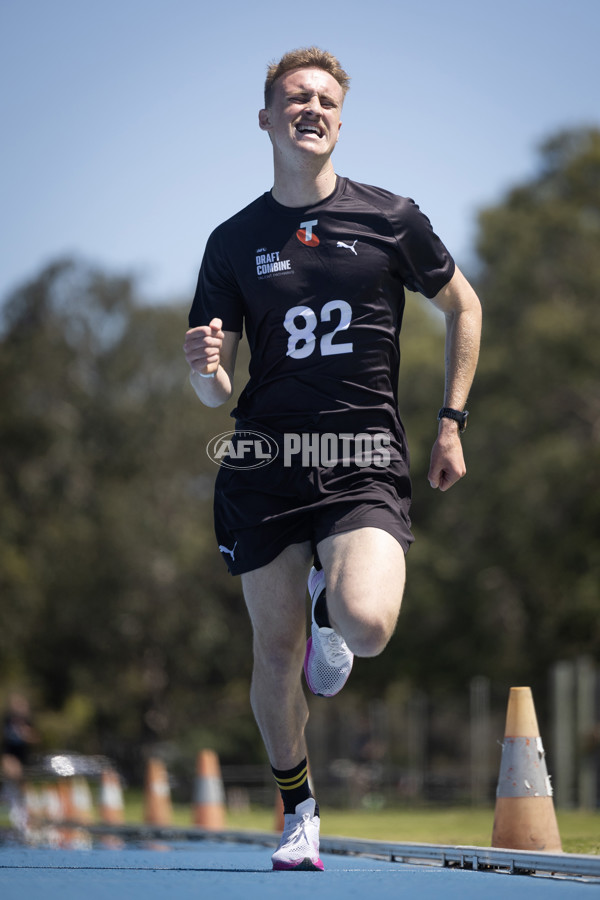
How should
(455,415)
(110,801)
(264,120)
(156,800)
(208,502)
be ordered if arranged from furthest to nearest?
(208,502)
(110,801)
(156,800)
(264,120)
(455,415)

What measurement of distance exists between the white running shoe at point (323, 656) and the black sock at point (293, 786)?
0.31 meters

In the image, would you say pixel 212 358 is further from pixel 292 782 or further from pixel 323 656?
pixel 292 782

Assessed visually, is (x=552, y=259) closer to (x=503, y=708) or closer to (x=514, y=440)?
(x=514, y=440)

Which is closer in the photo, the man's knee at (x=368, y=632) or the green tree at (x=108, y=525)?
the man's knee at (x=368, y=632)

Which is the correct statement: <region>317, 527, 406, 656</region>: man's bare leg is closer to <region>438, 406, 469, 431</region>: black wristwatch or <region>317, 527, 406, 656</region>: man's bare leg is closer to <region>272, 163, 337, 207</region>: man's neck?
<region>438, 406, 469, 431</region>: black wristwatch

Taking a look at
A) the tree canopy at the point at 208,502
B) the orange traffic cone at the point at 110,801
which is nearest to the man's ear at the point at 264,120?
the orange traffic cone at the point at 110,801

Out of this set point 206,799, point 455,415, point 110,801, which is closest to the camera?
point 455,415

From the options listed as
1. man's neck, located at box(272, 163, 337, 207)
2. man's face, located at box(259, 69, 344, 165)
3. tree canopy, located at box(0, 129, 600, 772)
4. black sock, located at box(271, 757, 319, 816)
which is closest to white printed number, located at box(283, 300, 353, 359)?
man's neck, located at box(272, 163, 337, 207)

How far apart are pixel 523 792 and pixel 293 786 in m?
1.14

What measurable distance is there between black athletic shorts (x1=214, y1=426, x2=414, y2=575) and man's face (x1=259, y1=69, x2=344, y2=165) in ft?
3.62

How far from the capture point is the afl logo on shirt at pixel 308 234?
4.84 meters

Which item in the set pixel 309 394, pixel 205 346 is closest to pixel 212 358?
pixel 205 346

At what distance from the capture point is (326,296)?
15.6 feet

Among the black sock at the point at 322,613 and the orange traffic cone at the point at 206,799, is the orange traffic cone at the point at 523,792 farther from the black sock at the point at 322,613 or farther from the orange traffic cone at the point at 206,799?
the orange traffic cone at the point at 206,799
